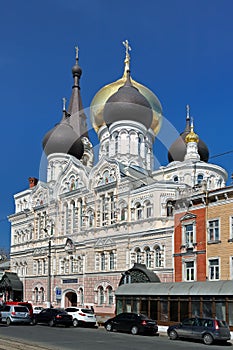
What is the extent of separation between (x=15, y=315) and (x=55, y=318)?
3024 mm

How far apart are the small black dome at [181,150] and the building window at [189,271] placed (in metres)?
21.2

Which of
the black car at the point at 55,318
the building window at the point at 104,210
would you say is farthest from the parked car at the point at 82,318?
the building window at the point at 104,210

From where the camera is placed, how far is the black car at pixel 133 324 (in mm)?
33406

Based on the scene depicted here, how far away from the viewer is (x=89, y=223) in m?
51.9

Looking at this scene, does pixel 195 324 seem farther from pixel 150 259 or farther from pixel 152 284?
pixel 150 259

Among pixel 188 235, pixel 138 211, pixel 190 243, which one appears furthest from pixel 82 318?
pixel 138 211

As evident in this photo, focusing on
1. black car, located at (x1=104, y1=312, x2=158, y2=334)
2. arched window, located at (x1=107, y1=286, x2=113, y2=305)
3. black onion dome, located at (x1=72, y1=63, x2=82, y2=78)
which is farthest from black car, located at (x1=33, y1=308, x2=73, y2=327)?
black onion dome, located at (x1=72, y1=63, x2=82, y2=78)

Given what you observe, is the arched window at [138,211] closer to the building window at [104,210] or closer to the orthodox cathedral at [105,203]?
the orthodox cathedral at [105,203]

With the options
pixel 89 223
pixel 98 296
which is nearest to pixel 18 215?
pixel 89 223

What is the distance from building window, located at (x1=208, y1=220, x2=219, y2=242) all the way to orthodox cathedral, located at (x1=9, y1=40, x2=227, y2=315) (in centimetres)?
346

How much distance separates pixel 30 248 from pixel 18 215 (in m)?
5.52

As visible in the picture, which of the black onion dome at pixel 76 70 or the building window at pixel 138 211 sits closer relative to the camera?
the building window at pixel 138 211

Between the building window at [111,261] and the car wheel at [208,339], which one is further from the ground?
the building window at [111,261]

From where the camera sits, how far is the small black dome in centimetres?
6028
